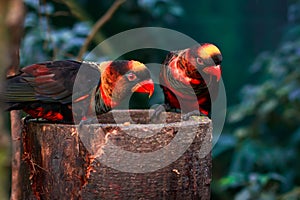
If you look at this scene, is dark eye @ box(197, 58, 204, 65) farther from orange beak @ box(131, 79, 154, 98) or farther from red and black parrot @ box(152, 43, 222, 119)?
orange beak @ box(131, 79, 154, 98)

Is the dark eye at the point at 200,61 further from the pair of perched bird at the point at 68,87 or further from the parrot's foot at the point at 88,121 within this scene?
the parrot's foot at the point at 88,121

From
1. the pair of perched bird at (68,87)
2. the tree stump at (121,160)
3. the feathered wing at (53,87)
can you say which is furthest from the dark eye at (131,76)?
the tree stump at (121,160)

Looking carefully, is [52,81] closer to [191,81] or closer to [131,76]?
[131,76]

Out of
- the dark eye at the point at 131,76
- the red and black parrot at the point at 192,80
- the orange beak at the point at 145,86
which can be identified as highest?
the red and black parrot at the point at 192,80

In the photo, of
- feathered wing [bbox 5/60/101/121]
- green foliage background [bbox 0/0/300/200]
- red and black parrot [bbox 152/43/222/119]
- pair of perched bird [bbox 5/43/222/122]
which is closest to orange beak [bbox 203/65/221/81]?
red and black parrot [bbox 152/43/222/119]

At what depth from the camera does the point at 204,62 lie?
9.20 ft

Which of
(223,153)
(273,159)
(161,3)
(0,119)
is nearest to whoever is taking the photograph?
(0,119)

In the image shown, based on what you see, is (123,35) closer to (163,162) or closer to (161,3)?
(161,3)

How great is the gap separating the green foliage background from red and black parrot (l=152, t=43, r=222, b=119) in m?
0.89

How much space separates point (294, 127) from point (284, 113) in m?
0.78

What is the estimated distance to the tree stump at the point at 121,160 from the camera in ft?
6.41

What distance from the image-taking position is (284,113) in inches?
179

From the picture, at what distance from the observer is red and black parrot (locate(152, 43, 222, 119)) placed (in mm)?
2801

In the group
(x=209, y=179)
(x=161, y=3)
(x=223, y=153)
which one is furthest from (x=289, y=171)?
(x=209, y=179)
